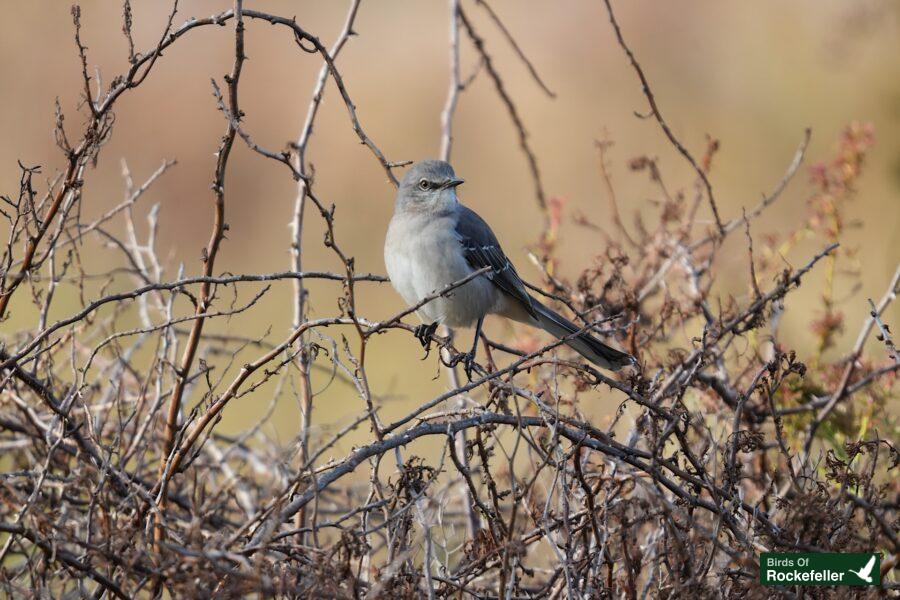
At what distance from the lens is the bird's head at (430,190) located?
547 centimetres

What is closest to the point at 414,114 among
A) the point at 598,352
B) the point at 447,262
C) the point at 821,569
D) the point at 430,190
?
the point at 430,190

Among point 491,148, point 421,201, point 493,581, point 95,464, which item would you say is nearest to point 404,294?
point 421,201

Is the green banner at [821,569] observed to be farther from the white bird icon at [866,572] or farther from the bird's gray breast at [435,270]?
the bird's gray breast at [435,270]

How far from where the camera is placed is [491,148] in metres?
12.2

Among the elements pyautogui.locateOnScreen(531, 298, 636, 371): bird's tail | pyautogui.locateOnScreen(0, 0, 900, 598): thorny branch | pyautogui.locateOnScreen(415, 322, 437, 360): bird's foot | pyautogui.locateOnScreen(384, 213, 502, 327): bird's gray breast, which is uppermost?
pyautogui.locateOnScreen(384, 213, 502, 327): bird's gray breast

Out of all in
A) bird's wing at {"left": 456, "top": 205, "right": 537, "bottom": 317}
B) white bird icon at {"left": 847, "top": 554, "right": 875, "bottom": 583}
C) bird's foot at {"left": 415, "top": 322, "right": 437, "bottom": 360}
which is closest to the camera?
white bird icon at {"left": 847, "top": 554, "right": 875, "bottom": 583}

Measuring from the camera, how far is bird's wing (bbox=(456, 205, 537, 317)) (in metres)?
5.34

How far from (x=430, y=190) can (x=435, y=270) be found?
2.04 ft

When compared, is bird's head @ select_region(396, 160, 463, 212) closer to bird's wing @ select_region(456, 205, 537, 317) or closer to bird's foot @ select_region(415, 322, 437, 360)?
bird's wing @ select_region(456, 205, 537, 317)

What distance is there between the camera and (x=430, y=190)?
18.1 feet

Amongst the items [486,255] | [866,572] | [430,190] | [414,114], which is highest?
[414,114]

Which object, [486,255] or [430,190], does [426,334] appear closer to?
[486,255]

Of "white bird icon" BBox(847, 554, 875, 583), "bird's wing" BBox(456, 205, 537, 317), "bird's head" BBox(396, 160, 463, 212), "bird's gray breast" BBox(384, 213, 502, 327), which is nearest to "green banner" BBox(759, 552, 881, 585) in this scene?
"white bird icon" BBox(847, 554, 875, 583)

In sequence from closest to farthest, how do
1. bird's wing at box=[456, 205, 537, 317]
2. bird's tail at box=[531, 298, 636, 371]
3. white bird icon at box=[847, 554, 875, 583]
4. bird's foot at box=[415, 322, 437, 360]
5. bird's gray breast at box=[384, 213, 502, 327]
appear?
white bird icon at box=[847, 554, 875, 583], bird's tail at box=[531, 298, 636, 371], bird's gray breast at box=[384, 213, 502, 327], bird's foot at box=[415, 322, 437, 360], bird's wing at box=[456, 205, 537, 317]
